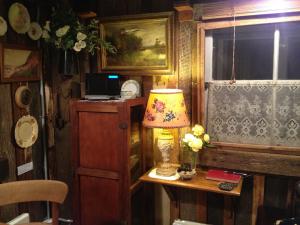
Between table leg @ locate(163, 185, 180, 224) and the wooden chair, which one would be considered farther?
table leg @ locate(163, 185, 180, 224)

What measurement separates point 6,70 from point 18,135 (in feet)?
1.65

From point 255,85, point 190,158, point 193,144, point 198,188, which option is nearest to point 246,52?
point 255,85

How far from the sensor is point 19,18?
229 centimetres

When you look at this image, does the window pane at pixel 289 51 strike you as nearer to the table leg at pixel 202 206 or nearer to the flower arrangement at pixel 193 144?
the flower arrangement at pixel 193 144

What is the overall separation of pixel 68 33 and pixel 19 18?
0.37 meters

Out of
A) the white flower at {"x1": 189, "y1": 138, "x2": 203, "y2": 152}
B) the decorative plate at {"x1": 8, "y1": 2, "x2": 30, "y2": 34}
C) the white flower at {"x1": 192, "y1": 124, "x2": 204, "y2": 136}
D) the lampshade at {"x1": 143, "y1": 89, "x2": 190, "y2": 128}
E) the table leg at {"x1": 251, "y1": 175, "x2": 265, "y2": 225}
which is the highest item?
the decorative plate at {"x1": 8, "y1": 2, "x2": 30, "y2": 34}

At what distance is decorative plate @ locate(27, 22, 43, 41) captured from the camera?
241 centimetres

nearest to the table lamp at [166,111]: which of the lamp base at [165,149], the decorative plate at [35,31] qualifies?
the lamp base at [165,149]

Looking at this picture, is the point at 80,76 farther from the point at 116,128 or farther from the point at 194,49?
the point at 194,49

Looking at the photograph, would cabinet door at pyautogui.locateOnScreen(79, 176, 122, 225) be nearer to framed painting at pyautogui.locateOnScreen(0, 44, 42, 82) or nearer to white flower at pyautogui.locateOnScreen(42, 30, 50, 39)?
framed painting at pyautogui.locateOnScreen(0, 44, 42, 82)

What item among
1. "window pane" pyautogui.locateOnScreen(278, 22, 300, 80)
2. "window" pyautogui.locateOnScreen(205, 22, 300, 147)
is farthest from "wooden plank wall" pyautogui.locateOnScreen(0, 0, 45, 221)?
"window pane" pyautogui.locateOnScreen(278, 22, 300, 80)

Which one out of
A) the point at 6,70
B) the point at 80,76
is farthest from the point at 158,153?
the point at 6,70

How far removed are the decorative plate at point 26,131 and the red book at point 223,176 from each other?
1.44 meters

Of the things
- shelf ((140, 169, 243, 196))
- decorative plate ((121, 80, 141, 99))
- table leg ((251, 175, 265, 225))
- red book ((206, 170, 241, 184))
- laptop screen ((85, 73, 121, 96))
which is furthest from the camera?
decorative plate ((121, 80, 141, 99))
